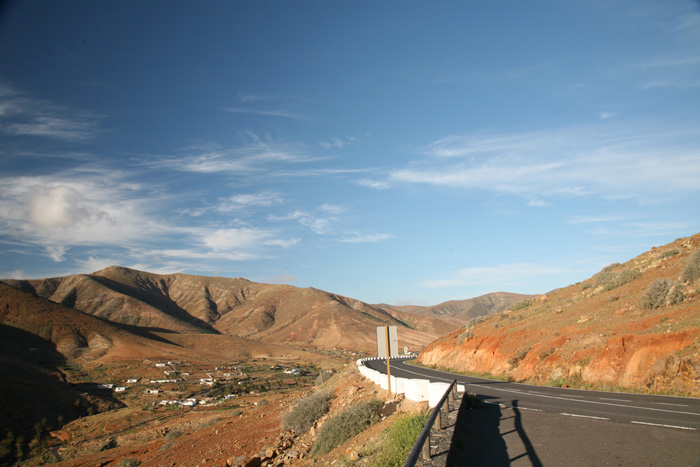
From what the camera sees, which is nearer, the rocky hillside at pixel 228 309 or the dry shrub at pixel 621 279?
the dry shrub at pixel 621 279

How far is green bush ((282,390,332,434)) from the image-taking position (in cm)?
1852

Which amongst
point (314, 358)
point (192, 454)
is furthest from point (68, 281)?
point (192, 454)

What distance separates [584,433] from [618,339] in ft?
41.4

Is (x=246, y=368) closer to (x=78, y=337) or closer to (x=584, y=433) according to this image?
(x=78, y=337)

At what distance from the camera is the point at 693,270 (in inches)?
880

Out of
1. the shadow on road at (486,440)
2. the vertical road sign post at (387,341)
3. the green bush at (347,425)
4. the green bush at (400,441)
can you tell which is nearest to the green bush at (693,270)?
the shadow on road at (486,440)

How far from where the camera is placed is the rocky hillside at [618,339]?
1549 centimetres

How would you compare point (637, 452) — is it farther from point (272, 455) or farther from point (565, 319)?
point (565, 319)

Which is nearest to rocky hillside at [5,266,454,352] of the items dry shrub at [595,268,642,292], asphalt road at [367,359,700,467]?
dry shrub at [595,268,642,292]

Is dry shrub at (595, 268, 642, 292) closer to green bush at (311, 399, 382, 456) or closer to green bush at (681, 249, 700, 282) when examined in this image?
green bush at (681, 249, 700, 282)

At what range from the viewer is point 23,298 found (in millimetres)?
78875

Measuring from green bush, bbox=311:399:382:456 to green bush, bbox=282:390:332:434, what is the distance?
4683 millimetres

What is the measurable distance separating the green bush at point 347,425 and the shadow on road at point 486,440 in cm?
348

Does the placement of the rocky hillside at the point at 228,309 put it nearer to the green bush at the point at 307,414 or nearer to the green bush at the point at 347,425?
the green bush at the point at 307,414
